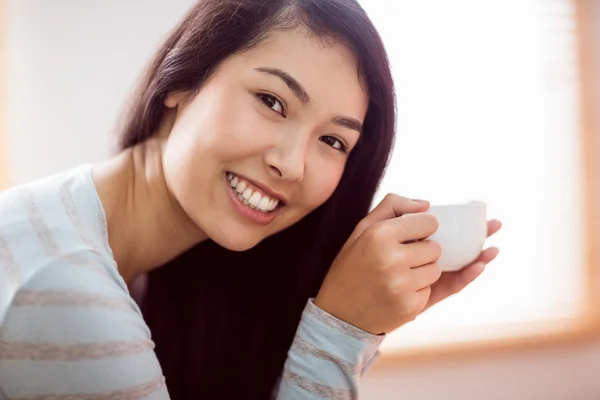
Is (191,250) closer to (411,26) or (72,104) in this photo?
→ (72,104)

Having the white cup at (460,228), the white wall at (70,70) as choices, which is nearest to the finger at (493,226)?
the white cup at (460,228)

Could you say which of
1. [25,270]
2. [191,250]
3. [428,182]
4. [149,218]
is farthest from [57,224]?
[428,182]

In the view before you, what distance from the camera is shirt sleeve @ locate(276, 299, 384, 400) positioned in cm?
73

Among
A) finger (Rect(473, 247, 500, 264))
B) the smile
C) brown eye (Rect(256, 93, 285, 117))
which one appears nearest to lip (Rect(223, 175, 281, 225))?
the smile

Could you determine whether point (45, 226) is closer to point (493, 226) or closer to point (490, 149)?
point (493, 226)

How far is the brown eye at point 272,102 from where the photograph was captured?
0.72 metres

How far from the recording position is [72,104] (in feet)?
3.58

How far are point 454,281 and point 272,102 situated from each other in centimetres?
41

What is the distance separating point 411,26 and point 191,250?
0.82 m

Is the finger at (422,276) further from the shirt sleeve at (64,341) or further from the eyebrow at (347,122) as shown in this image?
the shirt sleeve at (64,341)

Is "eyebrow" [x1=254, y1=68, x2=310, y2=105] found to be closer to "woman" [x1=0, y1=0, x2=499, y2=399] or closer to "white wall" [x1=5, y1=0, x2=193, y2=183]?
"woman" [x1=0, y1=0, x2=499, y2=399]

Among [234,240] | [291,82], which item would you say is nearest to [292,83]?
[291,82]

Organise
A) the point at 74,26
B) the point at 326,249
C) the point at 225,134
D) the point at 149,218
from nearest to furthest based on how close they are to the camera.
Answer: the point at 225,134 → the point at 149,218 → the point at 326,249 → the point at 74,26

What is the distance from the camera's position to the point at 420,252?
69 centimetres
